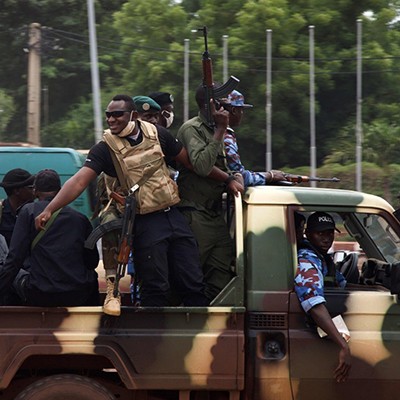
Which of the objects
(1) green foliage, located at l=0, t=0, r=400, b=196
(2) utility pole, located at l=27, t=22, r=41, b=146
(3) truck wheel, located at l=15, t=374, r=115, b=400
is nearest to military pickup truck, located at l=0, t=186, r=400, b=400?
(3) truck wheel, located at l=15, t=374, r=115, b=400

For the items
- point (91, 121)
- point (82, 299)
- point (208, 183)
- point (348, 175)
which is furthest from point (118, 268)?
point (91, 121)

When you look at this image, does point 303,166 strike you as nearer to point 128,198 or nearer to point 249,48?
point 249,48

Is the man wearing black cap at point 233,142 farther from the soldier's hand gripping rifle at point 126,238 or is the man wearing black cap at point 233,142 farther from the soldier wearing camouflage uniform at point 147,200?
the soldier's hand gripping rifle at point 126,238

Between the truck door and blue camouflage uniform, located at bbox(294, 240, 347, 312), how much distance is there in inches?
2.9

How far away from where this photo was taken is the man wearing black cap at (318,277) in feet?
16.3

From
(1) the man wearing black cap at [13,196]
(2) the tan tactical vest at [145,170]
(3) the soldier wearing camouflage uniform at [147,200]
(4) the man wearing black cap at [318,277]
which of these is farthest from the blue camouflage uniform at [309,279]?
(1) the man wearing black cap at [13,196]

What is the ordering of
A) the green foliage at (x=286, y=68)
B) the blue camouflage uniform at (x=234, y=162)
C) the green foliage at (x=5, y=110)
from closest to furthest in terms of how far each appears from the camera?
1. the blue camouflage uniform at (x=234, y=162)
2. the green foliage at (x=286, y=68)
3. the green foliage at (x=5, y=110)

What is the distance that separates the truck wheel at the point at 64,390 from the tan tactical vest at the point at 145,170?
0.98m

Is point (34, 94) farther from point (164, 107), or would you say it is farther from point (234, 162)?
point (234, 162)

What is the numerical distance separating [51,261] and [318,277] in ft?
4.77

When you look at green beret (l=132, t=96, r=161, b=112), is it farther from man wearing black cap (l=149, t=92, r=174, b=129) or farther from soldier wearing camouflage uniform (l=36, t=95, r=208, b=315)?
soldier wearing camouflage uniform (l=36, t=95, r=208, b=315)

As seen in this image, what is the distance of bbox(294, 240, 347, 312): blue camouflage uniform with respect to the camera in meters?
5.00

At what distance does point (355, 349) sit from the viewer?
16.7 feet

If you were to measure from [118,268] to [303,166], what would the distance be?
77.6ft
